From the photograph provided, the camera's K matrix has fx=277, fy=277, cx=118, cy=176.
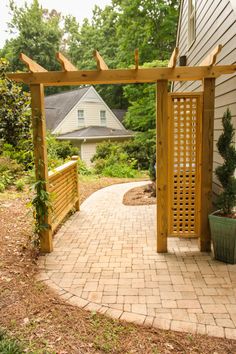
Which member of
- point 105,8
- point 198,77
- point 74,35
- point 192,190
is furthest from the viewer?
point 74,35

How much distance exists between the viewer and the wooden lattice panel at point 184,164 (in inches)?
152

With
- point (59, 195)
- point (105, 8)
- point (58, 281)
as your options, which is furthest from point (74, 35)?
point (58, 281)

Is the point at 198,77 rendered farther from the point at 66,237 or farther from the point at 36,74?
the point at 66,237

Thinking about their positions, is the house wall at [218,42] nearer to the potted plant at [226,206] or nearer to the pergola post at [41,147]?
the potted plant at [226,206]

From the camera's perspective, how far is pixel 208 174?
3820 mm

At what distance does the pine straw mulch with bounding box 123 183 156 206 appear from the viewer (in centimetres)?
668

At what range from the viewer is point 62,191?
5.02 meters

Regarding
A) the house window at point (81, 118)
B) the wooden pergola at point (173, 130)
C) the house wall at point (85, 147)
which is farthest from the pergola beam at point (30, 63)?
the house window at point (81, 118)

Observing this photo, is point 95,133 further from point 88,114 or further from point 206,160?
point 206,160

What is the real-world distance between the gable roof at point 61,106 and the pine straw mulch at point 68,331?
14800 millimetres

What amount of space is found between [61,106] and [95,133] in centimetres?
362

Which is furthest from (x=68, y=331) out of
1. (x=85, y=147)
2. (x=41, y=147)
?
(x=85, y=147)

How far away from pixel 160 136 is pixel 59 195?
83.0 inches

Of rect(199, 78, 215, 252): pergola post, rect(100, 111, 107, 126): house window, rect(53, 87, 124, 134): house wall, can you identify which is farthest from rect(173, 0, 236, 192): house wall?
→ rect(100, 111, 107, 126): house window
